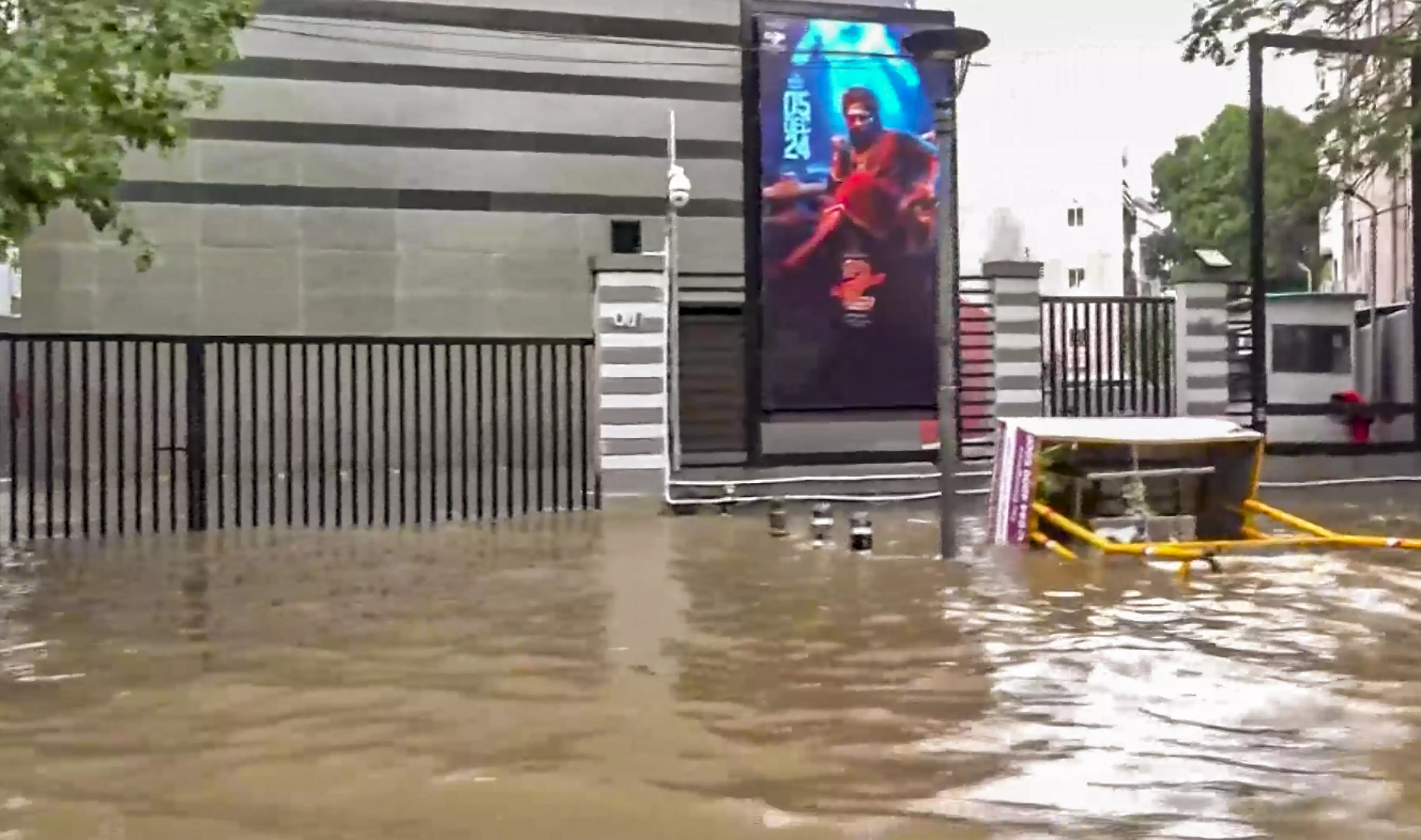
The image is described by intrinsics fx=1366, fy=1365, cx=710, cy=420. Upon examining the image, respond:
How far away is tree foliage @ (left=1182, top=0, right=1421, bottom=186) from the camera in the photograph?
16859mm

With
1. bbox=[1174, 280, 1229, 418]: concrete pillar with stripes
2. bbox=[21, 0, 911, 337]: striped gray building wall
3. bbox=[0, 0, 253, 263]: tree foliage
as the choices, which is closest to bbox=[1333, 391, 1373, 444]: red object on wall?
bbox=[1174, 280, 1229, 418]: concrete pillar with stripes

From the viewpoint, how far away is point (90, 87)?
900cm

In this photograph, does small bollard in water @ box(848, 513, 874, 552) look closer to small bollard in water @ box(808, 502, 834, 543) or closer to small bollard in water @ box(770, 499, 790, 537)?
small bollard in water @ box(808, 502, 834, 543)

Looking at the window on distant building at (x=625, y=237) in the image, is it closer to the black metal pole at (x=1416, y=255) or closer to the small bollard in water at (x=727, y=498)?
the small bollard in water at (x=727, y=498)

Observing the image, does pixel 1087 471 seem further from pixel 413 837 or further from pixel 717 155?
pixel 717 155

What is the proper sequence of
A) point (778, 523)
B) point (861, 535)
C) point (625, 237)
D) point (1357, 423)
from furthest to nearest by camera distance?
point (625, 237) < point (1357, 423) < point (778, 523) < point (861, 535)

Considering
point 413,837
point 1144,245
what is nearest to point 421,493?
point 413,837

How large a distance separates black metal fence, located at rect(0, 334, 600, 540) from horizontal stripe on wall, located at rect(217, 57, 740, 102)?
3.77 m

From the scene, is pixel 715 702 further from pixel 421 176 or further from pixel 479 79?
pixel 479 79

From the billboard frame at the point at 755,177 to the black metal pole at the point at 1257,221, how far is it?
153 inches

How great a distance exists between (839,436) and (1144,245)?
119ft

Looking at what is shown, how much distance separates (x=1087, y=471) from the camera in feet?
37.2

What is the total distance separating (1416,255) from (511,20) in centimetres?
1265

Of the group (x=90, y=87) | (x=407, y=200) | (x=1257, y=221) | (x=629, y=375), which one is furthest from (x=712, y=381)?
(x=90, y=87)
